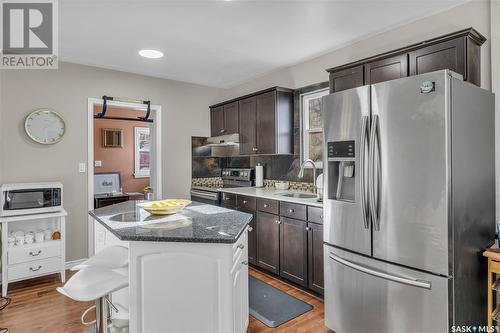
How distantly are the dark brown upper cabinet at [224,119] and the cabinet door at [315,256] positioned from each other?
209 centimetres

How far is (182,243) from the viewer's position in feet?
5.56

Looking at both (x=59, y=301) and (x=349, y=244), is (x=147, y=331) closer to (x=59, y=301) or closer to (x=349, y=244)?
(x=349, y=244)

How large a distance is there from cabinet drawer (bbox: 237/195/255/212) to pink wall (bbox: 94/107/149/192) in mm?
3643

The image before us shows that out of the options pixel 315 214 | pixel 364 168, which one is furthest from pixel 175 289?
pixel 315 214

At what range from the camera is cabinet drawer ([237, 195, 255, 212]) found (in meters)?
3.59

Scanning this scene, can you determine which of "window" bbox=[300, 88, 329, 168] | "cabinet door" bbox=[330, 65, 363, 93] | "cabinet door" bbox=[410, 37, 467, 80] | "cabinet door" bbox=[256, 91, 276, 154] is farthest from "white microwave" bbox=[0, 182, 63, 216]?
"cabinet door" bbox=[410, 37, 467, 80]

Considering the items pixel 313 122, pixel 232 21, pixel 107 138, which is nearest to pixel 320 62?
pixel 313 122

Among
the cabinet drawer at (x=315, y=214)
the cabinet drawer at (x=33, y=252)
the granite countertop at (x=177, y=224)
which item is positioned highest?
the granite countertop at (x=177, y=224)

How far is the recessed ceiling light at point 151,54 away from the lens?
3.34m

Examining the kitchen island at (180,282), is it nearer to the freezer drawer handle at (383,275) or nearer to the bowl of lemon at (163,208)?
the bowl of lemon at (163,208)

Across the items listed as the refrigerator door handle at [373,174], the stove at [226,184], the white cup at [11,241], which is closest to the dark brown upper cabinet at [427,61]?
the refrigerator door handle at [373,174]

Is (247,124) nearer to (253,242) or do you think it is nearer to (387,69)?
(253,242)

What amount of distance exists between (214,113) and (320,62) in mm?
1999

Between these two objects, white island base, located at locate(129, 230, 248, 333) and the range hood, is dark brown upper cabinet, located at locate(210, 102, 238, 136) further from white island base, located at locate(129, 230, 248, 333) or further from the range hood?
white island base, located at locate(129, 230, 248, 333)
